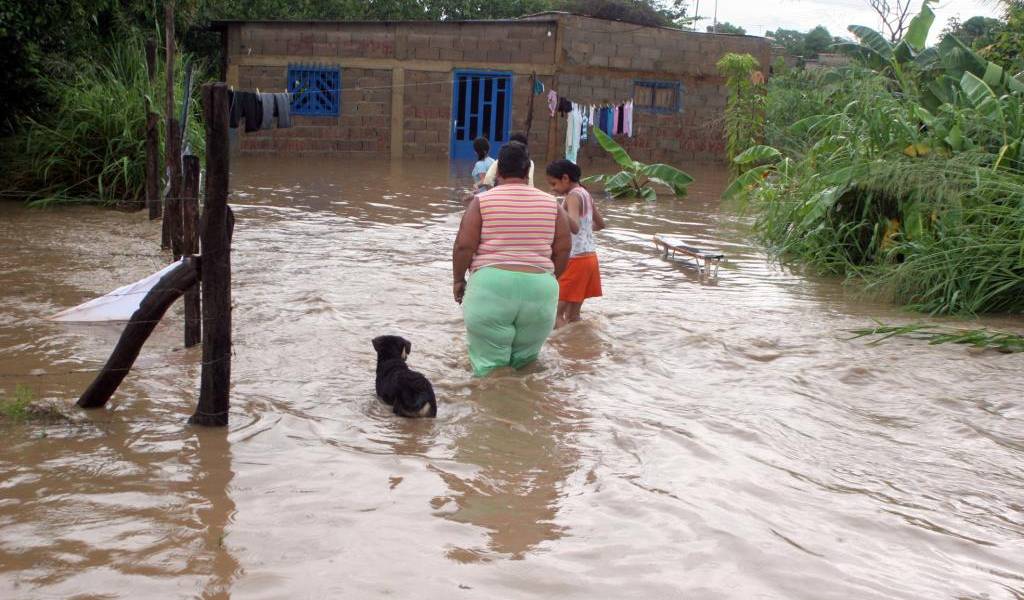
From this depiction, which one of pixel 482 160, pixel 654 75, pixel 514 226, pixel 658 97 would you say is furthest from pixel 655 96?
pixel 514 226

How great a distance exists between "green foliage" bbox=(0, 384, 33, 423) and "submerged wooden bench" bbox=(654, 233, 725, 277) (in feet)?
22.4

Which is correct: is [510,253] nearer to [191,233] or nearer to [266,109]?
[191,233]

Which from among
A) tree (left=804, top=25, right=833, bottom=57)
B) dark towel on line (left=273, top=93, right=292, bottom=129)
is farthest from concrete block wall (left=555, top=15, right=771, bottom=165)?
tree (left=804, top=25, right=833, bottom=57)

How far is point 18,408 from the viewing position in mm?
4844

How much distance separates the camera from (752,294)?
9.36 m

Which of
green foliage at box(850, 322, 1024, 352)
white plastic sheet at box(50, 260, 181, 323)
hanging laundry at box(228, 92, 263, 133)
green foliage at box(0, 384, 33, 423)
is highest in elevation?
hanging laundry at box(228, 92, 263, 133)

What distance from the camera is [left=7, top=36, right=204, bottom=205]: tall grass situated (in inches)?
509

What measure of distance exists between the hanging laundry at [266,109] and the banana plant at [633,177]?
8.97 metres

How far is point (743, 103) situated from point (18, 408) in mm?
19675

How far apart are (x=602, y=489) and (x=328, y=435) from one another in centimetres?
148

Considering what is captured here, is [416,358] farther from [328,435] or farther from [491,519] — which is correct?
[491,519]

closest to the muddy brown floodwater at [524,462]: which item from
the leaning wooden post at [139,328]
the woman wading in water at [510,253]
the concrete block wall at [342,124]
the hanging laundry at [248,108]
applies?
the leaning wooden post at [139,328]

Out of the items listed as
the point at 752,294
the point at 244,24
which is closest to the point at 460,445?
the point at 752,294

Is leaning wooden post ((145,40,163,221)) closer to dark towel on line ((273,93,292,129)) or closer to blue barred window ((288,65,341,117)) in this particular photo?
dark towel on line ((273,93,292,129))
